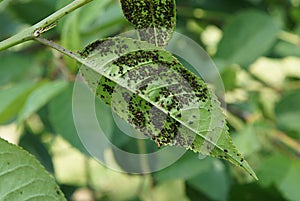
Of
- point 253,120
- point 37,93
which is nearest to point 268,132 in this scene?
point 253,120

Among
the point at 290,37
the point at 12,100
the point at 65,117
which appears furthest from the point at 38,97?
the point at 290,37

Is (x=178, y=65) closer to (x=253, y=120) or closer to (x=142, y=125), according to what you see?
(x=142, y=125)

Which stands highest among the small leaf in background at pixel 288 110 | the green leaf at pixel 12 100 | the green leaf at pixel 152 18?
→ the green leaf at pixel 152 18

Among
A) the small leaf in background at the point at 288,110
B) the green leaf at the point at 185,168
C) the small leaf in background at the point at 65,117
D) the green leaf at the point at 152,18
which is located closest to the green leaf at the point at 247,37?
the small leaf in background at the point at 288,110

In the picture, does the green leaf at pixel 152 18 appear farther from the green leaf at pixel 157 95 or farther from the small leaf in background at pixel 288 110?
the small leaf in background at pixel 288 110

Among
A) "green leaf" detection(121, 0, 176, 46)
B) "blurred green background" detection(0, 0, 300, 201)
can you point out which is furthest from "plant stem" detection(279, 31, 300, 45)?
"green leaf" detection(121, 0, 176, 46)

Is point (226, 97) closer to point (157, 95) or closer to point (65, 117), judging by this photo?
point (65, 117)
